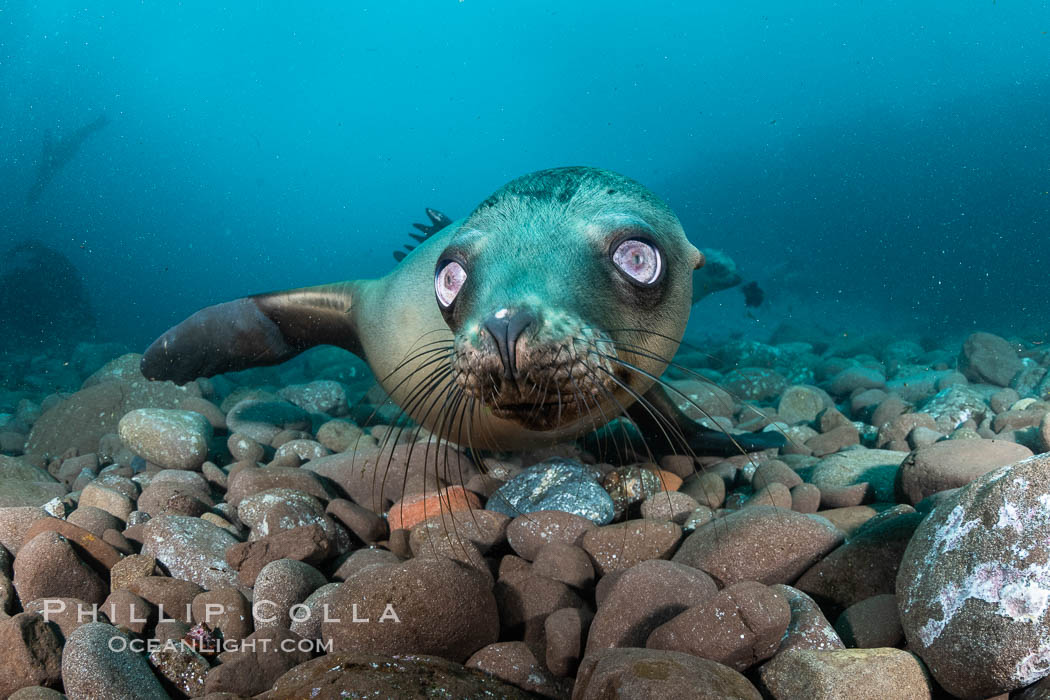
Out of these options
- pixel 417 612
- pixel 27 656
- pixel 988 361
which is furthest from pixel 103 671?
pixel 988 361

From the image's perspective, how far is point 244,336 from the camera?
3.98 metres

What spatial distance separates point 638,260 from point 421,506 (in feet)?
3.90

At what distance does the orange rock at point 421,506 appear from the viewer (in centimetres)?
228

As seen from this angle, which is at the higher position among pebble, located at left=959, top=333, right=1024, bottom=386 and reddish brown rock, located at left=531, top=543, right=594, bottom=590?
reddish brown rock, located at left=531, top=543, right=594, bottom=590

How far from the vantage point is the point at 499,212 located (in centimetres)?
219

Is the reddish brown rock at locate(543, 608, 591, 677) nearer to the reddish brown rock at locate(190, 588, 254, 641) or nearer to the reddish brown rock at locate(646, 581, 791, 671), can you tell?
the reddish brown rock at locate(646, 581, 791, 671)

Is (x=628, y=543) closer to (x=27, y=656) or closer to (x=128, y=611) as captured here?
(x=128, y=611)

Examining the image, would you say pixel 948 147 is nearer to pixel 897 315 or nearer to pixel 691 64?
pixel 691 64

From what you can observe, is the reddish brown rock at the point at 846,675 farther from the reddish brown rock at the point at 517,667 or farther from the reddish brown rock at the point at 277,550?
the reddish brown rock at the point at 277,550

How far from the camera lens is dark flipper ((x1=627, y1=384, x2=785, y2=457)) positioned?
3207 mm

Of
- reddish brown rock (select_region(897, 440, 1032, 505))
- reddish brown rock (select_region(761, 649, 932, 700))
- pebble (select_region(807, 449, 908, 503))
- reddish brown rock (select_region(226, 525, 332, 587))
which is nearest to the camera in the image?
reddish brown rock (select_region(761, 649, 932, 700))

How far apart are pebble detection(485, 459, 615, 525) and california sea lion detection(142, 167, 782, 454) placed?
0.54 ft

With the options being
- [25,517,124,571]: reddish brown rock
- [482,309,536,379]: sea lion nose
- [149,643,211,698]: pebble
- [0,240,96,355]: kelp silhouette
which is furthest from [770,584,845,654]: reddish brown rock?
[0,240,96,355]: kelp silhouette

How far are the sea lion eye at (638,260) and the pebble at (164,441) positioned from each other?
2.57 meters
